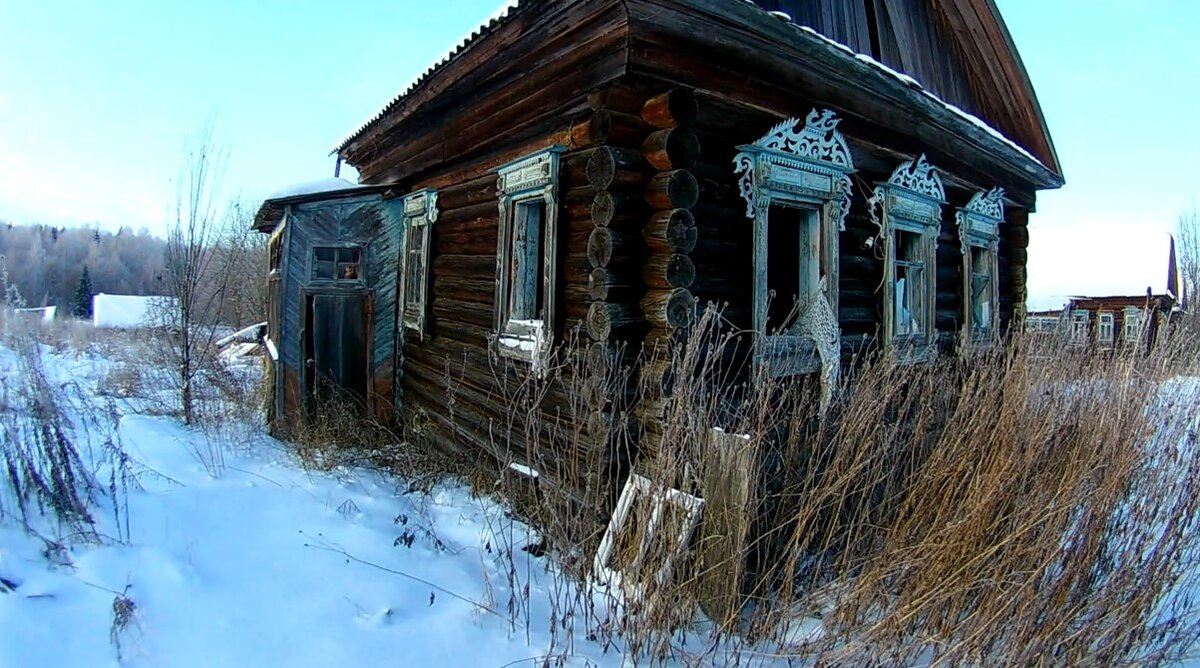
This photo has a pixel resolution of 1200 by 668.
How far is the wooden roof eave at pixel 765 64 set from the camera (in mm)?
3850

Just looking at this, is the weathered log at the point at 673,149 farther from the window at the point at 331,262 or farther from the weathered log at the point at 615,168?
the window at the point at 331,262

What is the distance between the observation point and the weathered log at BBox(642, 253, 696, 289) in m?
3.86

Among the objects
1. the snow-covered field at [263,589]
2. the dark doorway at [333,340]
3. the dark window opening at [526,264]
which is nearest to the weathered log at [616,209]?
the dark window opening at [526,264]

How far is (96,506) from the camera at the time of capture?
3.50m

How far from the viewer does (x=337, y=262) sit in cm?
782

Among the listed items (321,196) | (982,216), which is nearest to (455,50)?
(321,196)

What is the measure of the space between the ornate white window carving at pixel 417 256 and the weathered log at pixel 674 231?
346cm

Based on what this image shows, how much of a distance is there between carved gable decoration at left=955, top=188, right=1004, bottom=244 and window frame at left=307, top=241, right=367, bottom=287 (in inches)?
276

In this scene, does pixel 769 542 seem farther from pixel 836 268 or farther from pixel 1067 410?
pixel 836 268

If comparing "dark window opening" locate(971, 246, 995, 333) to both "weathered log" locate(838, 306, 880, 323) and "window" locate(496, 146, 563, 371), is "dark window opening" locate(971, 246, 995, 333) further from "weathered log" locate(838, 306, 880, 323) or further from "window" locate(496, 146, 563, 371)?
"window" locate(496, 146, 563, 371)

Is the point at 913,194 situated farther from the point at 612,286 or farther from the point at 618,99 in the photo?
the point at 612,286

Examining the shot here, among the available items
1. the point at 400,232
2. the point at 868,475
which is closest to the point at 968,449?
the point at 868,475

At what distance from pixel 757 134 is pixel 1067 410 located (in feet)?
8.68

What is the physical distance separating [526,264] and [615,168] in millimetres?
1419
